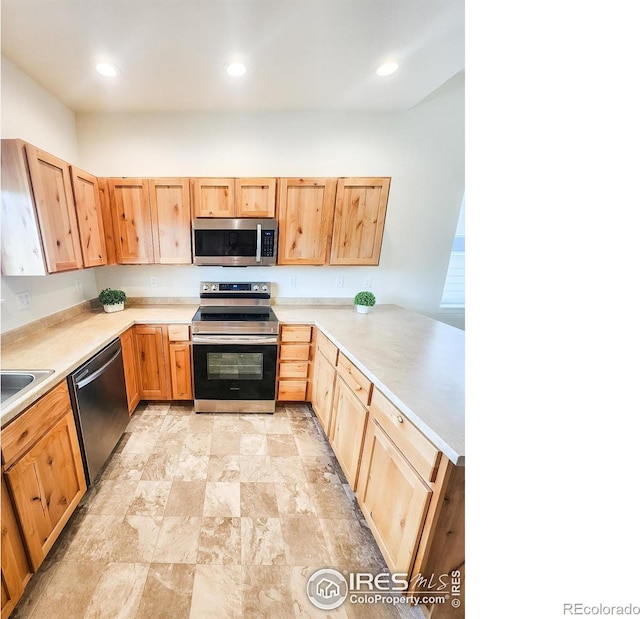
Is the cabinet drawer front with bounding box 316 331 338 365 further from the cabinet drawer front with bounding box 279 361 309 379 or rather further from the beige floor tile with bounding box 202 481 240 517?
the beige floor tile with bounding box 202 481 240 517

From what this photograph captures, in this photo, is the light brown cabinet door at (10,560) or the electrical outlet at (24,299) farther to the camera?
the electrical outlet at (24,299)

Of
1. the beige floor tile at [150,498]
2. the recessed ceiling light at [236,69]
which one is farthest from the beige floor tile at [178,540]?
the recessed ceiling light at [236,69]

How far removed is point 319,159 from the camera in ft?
8.45

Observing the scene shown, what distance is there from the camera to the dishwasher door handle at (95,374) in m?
1.49

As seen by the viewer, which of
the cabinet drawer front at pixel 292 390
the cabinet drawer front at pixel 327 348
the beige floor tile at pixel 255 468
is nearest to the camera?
the beige floor tile at pixel 255 468

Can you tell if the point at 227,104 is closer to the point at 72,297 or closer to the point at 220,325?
the point at 220,325

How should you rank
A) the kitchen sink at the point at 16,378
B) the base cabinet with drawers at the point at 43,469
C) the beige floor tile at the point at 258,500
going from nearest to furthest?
the base cabinet with drawers at the point at 43,469, the kitchen sink at the point at 16,378, the beige floor tile at the point at 258,500

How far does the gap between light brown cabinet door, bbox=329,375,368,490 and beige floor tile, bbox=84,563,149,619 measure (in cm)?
112

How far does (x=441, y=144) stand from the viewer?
2.66 meters

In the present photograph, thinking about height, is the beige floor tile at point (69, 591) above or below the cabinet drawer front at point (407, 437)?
below

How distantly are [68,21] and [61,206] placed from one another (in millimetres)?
1000

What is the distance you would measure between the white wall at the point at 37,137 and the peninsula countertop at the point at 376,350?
164mm

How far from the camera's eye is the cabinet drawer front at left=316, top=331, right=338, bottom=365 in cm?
194

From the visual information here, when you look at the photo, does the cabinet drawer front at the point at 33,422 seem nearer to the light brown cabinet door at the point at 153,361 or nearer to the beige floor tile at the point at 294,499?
the light brown cabinet door at the point at 153,361
